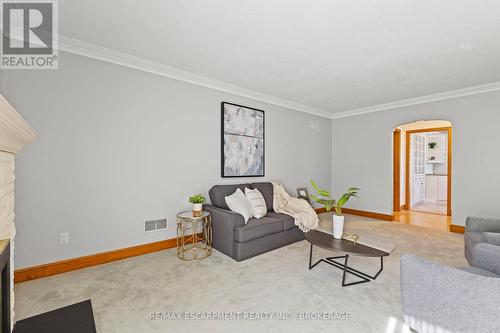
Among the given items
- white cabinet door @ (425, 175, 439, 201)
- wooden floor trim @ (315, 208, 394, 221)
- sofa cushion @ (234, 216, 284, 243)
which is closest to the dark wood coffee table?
sofa cushion @ (234, 216, 284, 243)

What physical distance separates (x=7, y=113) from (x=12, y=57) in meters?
2.36

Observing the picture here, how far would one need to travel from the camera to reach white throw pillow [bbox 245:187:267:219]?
3.58 m

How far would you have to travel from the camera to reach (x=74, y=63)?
2725mm

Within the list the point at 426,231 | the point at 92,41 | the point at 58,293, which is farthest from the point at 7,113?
the point at 426,231

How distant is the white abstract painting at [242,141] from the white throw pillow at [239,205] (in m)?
0.67

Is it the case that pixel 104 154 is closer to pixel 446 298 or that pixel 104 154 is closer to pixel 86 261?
pixel 86 261

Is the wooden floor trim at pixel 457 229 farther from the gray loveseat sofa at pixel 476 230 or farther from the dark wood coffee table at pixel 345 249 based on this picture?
the dark wood coffee table at pixel 345 249

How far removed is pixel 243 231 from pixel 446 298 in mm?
2100

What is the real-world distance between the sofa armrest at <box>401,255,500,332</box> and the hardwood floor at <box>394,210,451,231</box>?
4177mm

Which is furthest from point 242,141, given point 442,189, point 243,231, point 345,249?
point 442,189

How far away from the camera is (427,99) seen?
4719 millimetres

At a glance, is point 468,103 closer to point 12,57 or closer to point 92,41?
point 92,41

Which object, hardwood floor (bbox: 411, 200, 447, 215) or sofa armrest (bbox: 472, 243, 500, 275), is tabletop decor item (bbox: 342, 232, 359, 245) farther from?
hardwood floor (bbox: 411, 200, 447, 215)

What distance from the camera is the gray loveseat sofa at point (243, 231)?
3076 millimetres
